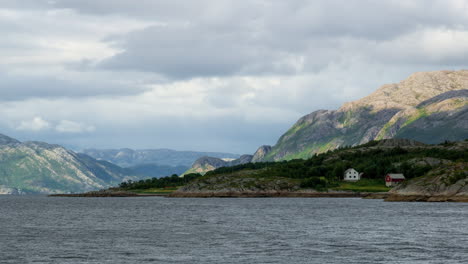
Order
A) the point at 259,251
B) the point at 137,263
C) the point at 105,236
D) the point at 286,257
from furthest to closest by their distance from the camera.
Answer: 1. the point at 105,236
2. the point at 259,251
3. the point at 286,257
4. the point at 137,263

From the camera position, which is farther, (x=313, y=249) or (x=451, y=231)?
(x=451, y=231)

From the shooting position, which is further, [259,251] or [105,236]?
[105,236]

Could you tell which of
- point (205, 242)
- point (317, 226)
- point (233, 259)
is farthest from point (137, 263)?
point (317, 226)

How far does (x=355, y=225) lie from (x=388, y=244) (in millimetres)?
37658

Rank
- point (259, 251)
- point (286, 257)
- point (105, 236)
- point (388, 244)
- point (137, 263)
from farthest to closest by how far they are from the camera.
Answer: point (105, 236) < point (388, 244) < point (259, 251) < point (286, 257) < point (137, 263)

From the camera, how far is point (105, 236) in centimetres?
11762

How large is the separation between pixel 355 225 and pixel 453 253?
4938cm

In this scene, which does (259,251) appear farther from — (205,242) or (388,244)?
(388,244)

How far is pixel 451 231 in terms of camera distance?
12081 cm

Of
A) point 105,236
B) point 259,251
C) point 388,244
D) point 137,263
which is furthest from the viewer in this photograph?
point 105,236

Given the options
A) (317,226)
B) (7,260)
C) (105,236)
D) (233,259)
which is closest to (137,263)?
(233,259)


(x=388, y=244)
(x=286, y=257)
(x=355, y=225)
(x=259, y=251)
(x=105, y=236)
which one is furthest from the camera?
(x=355, y=225)

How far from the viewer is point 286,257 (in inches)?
3337

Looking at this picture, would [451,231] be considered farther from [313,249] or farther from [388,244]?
[313,249]
